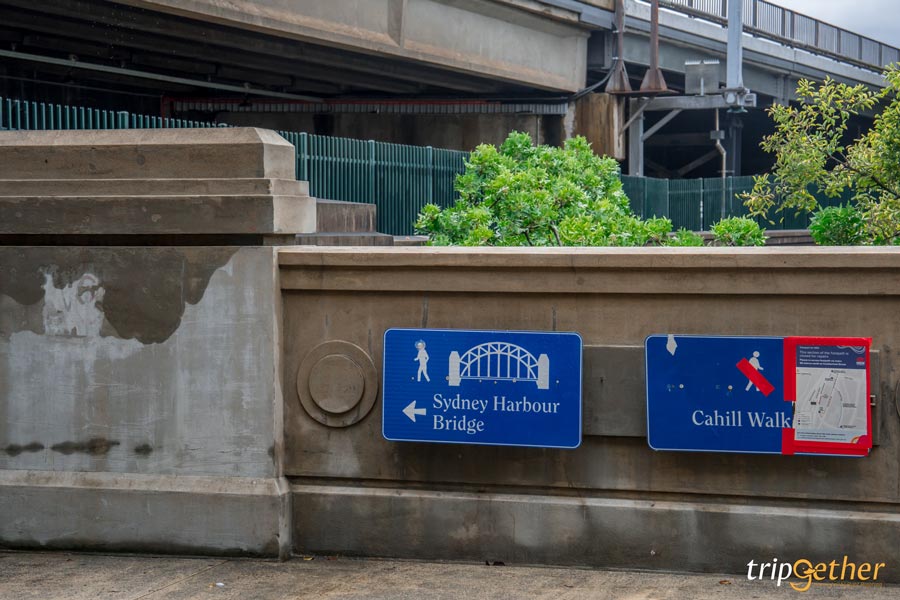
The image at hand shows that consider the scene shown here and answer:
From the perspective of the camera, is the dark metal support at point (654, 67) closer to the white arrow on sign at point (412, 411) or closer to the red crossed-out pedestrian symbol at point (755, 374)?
the red crossed-out pedestrian symbol at point (755, 374)

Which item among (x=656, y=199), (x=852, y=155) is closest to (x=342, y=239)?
(x=852, y=155)

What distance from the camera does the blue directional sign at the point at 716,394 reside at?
6965 mm

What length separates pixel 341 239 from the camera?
12.1m

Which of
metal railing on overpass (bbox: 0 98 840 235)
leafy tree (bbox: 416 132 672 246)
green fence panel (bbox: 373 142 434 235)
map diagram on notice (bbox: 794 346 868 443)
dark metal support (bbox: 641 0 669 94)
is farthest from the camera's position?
dark metal support (bbox: 641 0 669 94)

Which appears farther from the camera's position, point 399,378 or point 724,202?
point 724,202

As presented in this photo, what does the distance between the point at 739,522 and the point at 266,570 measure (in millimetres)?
2944

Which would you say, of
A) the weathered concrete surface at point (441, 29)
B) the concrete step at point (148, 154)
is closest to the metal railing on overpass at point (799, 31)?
the weathered concrete surface at point (441, 29)

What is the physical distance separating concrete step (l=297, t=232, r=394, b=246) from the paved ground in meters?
3.72

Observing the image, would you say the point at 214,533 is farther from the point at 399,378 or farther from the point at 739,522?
the point at 739,522

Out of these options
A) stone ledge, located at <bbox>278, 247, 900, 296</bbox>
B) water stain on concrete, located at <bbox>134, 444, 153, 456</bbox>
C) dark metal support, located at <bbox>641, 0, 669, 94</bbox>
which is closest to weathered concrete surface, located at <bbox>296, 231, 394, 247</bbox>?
stone ledge, located at <bbox>278, 247, 900, 296</bbox>

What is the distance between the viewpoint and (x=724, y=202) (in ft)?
105

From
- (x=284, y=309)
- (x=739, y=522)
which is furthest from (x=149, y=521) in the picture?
(x=739, y=522)

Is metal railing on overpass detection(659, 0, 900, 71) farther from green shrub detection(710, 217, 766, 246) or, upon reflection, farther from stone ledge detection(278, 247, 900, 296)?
stone ledge detection(278, 247, 900, 296)

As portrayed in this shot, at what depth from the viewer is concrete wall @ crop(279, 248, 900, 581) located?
272 inches
